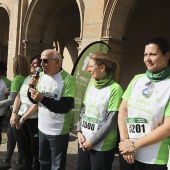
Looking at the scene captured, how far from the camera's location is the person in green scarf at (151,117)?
74.0 inches

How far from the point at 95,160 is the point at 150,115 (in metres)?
0.76

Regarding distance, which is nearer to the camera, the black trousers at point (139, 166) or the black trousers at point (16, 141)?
the black trousers at point (139, 166)

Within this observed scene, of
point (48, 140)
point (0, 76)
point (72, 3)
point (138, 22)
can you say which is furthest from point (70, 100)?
point (72, 3)

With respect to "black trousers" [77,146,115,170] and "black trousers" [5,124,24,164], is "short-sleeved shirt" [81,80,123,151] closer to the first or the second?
"black trousers" [77,146,115,170]

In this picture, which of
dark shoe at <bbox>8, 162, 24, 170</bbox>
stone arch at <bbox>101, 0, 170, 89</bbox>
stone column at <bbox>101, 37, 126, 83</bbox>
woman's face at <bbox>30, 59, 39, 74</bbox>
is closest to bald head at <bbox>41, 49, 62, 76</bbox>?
woman's face at <bbox>30, 59, 39, 74</bbox>

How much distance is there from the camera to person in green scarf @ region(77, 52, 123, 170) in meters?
2.31

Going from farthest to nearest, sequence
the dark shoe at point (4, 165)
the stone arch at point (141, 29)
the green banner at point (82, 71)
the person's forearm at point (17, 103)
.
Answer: the stone arch at point (141, 29)
the green banner at point (82, 71)
the dark shoe at point (4, 165)
the person's forearm at point (17, 103)

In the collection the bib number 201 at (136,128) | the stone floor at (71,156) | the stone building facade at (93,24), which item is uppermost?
the stone building facade at (93,24)

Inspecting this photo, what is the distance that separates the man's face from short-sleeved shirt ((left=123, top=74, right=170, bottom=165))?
3.62 ft

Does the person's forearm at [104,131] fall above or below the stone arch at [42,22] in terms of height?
below

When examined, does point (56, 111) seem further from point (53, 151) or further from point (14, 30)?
point (14, 30)

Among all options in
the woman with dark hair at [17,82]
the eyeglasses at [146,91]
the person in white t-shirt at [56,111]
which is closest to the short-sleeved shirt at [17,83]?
the woman with dark hair at [17,82]

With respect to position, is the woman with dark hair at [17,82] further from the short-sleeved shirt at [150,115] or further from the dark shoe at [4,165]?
the short-sleeved shirt at [150,115]

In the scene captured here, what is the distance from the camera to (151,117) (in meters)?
1.90
